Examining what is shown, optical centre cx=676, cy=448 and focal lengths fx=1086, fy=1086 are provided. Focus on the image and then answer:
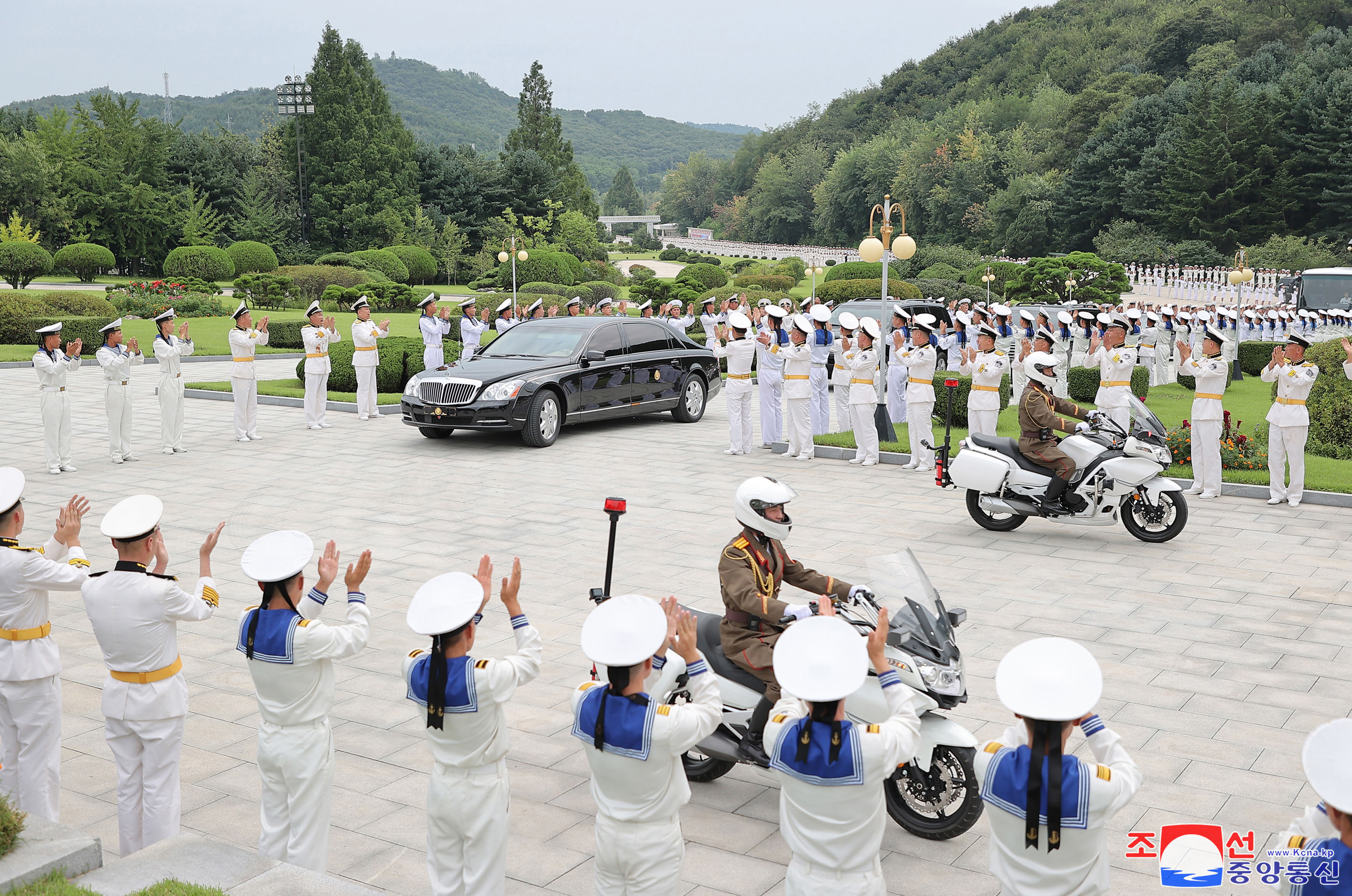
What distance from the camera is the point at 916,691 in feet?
16.9

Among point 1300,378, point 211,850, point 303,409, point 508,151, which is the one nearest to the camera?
point 211,850

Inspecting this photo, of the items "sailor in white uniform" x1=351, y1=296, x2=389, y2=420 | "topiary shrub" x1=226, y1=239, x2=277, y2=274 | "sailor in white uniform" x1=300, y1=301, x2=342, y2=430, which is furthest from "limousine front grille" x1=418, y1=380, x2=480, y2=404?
"topiary shrub" x1=226, y1=239, x2=277, y2=274

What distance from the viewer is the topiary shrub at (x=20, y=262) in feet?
135

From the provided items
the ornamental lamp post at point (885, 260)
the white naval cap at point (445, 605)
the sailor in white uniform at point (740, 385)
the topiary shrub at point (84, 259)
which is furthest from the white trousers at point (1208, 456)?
the topiary shrub at point (84, 259)

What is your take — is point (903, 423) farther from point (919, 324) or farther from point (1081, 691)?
point (1081, 691)

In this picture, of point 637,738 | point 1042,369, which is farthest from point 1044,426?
point 637,738

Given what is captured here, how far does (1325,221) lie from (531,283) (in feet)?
141

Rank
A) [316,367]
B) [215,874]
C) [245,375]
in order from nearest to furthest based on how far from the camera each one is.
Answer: [215,874], [245,375], [316,367]

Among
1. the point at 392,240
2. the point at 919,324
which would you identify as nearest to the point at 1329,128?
the point at 392,240

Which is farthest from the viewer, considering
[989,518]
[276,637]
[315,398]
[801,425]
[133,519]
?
[315,398]

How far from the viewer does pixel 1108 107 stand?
2908 inches

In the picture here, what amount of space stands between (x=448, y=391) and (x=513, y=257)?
1965 centimetres

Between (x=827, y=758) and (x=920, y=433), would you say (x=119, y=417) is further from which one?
(x=827, y=758)

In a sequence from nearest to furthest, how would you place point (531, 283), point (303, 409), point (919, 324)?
point (919, 324)
point (303, 409)
point (531, 283)
